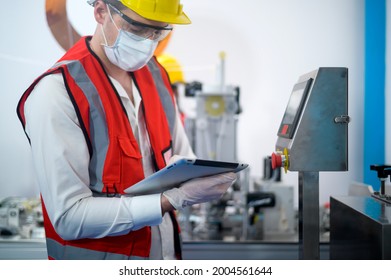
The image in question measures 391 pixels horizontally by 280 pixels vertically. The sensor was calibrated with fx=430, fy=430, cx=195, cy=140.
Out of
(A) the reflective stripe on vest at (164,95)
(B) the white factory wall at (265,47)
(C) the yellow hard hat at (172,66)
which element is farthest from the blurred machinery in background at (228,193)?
(A) the reflective stripe on vest at (164,95)

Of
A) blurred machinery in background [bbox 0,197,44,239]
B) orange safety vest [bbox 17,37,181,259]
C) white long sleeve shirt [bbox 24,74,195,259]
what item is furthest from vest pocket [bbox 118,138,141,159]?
blurred machinery in background [bbox 0,197,44,239]

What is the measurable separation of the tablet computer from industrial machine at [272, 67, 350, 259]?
16 centimetres

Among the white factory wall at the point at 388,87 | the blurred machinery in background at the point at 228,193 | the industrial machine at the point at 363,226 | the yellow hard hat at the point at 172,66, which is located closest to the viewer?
the industrial machine at the point at 363,226

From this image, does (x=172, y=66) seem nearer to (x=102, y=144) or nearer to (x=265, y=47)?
(x=265, y=47)

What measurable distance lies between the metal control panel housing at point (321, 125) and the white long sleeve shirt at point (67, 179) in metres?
0.47

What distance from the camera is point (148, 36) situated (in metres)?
1.49

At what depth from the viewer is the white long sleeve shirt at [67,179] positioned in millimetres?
1259

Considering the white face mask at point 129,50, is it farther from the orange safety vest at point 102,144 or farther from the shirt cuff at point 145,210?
the shirt cuff at point 145,210

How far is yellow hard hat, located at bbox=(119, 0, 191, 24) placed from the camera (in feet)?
4.59

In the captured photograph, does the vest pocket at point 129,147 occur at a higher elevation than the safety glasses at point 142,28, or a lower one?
lower

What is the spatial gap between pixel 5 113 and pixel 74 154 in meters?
0.56

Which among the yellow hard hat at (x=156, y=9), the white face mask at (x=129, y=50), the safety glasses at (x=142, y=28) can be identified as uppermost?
the yellow hard hat at (x=156, y=9)
